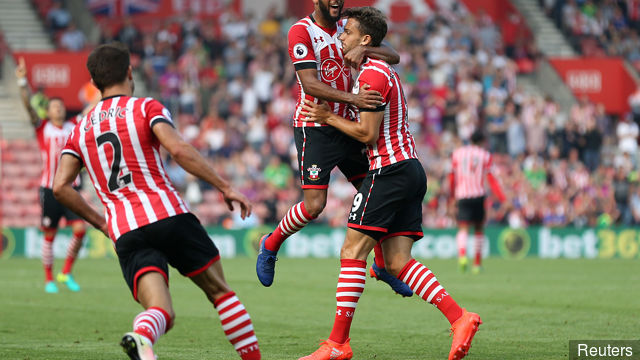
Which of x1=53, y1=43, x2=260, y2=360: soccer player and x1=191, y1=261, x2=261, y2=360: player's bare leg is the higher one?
x1=53, y1=43, x2=260, y2=360: soccer player

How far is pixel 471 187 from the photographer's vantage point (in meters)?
19.4

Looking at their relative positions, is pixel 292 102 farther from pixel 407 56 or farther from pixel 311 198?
pixel 311 198

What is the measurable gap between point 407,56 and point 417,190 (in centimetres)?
2304

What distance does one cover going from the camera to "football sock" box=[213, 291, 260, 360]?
686cm

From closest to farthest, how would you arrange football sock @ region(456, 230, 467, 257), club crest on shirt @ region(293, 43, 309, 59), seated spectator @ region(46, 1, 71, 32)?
club crest on shirt @ region(293, 43, 309, 59) < football sock @ region(456, 230, 467, 257) < seated spectator @ region(46, 1, 71, 32)

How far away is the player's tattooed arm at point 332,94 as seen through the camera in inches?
316

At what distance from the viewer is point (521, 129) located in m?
28.6

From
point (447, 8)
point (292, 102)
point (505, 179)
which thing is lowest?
point (505, 179)

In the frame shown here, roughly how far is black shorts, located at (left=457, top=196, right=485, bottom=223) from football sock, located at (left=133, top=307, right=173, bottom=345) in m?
13.5

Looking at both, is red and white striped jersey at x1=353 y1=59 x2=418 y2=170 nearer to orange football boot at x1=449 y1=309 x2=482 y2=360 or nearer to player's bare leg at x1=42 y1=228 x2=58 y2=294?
orange football boot at x1=449 y1=309 x2=482 y2=360

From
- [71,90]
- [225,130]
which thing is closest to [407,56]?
[225,130]

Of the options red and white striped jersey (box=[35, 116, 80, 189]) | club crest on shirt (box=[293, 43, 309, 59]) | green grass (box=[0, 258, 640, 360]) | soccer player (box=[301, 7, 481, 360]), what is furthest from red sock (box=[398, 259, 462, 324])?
red and white striped jersey (box=[35, 116, 80, 189])

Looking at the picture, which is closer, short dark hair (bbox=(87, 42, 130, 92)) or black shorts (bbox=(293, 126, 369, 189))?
short dark hair (bbox=(87, 42, 130, 92))

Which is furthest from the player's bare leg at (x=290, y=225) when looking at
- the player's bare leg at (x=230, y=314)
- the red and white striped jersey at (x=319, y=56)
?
the player's bare leg at (x=230, y=314)
